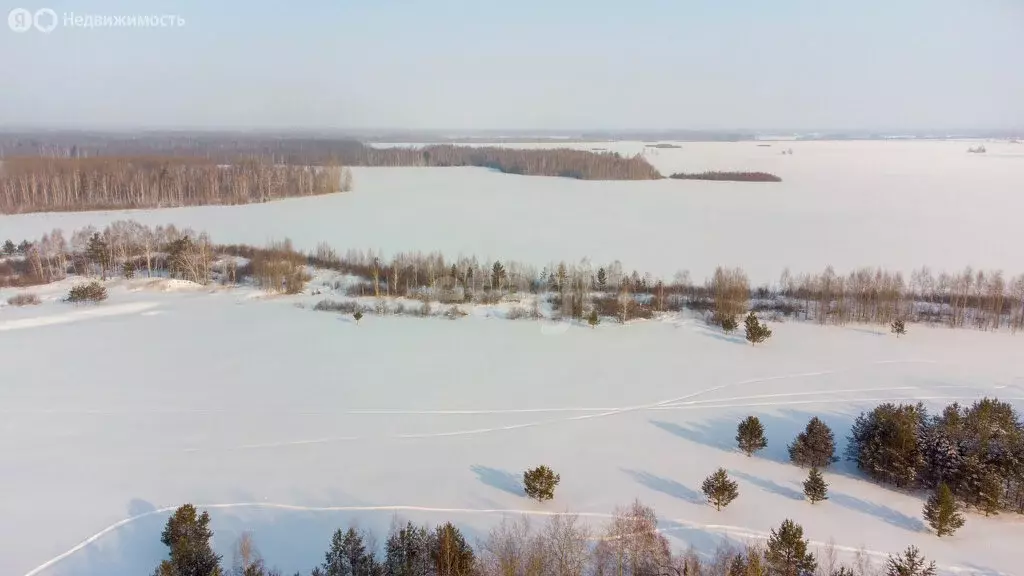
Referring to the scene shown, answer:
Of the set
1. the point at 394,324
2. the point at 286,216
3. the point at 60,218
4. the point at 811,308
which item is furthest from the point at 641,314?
the point at 60,218

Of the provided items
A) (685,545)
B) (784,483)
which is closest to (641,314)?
(784,483)

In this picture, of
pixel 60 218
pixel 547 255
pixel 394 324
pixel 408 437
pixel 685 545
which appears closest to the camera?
pixel 685 545

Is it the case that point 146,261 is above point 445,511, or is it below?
above

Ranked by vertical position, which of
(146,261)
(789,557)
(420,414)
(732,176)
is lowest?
(420,414)

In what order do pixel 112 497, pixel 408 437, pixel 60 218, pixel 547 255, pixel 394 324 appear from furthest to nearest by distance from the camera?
pixel 60 218 → pixel 547 255 → pixel 394 324 → pixel 408 437 → pixel 112 497

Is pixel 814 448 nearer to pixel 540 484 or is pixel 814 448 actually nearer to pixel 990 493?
pixel 990 493

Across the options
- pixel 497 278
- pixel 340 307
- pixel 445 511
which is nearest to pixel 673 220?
pixel 497 278

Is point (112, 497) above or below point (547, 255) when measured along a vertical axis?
below

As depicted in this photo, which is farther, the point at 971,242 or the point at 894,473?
the point at 971,242

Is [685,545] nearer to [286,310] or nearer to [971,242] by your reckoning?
[286,310]
